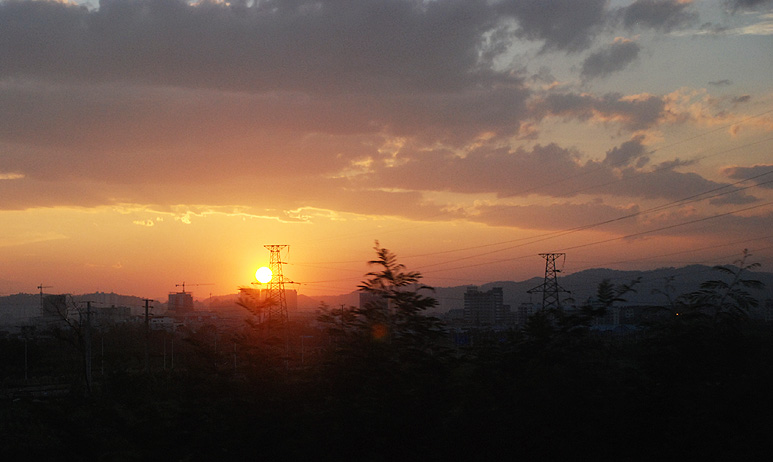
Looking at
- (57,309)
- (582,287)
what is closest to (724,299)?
(57,309)

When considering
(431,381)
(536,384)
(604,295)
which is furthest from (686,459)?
(431,381)

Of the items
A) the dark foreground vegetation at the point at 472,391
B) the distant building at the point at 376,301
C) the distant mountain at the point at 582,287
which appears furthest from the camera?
the distant mountain at the point at 582,287

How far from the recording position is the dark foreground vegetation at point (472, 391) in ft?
31.8

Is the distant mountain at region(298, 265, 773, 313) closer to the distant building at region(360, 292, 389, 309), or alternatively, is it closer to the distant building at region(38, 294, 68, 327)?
the distant building at region(360, 292, 389, 309)

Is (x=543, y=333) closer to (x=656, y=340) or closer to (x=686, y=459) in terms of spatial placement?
(x=656, y=340)

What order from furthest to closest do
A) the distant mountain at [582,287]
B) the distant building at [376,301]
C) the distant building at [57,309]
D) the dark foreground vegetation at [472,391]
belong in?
the distant building at [57,309]
the distant mountain at [582,287]
the distant building at [376,301]
the dark foreground vegetation at [472,391]

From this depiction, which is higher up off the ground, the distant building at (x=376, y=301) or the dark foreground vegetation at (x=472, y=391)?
the distant building at (x=376, y=301)

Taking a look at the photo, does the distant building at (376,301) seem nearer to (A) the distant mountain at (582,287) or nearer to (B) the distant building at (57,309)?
(A) the distant mountain at (582,287)

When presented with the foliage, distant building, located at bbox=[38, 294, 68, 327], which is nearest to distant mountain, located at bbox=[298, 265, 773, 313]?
the foliage

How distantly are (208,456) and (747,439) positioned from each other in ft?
27.8

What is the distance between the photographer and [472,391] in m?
10.9

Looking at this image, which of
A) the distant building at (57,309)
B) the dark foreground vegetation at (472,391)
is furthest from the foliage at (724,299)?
the distant building at (57,309)

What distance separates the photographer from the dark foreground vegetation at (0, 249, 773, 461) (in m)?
9.70

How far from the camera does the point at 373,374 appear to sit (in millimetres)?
11227
